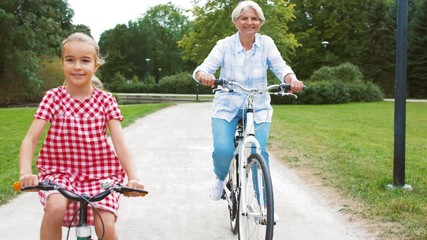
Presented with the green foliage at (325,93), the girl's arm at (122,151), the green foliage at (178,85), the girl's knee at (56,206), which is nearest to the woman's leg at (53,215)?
the girl's knee at (56,206)

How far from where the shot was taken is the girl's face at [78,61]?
8.89ft

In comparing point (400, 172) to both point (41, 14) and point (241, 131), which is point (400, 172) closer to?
point (241, 131)

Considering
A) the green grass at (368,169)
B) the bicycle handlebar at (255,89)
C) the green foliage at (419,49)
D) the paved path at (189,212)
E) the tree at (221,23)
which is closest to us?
the bicycle handlebar at (255,89)

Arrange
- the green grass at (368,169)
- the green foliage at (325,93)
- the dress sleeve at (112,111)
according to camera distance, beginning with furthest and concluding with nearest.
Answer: the green foliage at (325,93), the green grass at (368,169), the dress sleeve at (112,111)

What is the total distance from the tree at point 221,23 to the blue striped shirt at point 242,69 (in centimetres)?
2393

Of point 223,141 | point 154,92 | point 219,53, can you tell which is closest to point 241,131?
point 223,141

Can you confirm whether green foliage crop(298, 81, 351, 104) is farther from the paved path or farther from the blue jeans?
the blue jeans

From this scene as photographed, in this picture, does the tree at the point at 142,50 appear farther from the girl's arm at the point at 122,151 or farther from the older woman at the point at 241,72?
the girl's arm at the point at 122,151

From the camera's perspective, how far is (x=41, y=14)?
1510 inches

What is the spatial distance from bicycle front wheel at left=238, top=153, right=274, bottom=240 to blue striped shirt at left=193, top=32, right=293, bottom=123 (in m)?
0.59

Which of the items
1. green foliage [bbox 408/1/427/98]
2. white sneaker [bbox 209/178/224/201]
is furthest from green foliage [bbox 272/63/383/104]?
white sneaker [bbox 209/178/224/201]

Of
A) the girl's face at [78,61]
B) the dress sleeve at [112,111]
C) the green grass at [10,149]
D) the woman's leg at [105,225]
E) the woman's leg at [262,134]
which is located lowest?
the green grass at [10,149]

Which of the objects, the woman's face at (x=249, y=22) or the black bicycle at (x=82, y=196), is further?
the woman's face at (x=249, y=22)

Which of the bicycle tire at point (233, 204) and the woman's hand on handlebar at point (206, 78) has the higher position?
the woman's hand on handlebar at point (206, 78)
